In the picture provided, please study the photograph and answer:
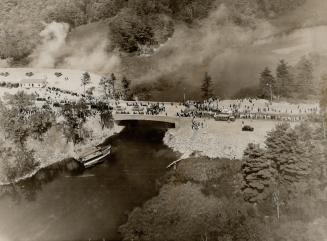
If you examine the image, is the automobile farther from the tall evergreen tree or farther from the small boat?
the small boat

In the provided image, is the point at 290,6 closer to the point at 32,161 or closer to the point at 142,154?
the point at 142,154

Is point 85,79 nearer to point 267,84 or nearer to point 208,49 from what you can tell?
point 208,49

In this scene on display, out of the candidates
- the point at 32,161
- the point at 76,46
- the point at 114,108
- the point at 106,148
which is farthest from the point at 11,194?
the point at 76,46

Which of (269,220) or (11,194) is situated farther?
(11,194)

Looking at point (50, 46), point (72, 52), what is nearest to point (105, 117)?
point (72, 52)

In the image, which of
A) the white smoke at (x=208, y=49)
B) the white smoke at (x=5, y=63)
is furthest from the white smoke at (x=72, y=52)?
the white smoke at (x=208, y=49)

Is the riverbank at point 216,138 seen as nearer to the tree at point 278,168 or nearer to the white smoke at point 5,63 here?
the tree at point 278,168
